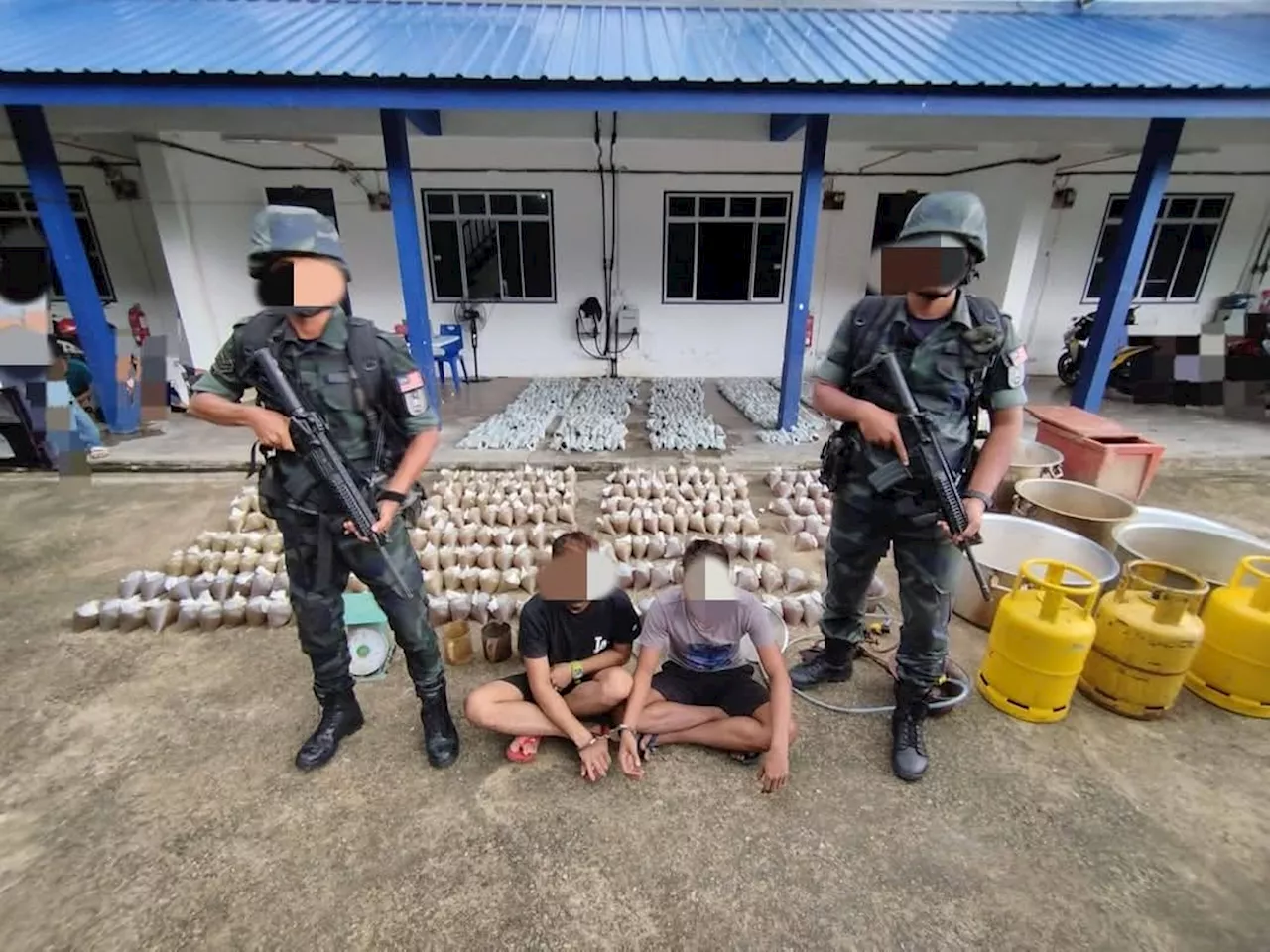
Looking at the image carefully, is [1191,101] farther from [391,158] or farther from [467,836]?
[467,836]

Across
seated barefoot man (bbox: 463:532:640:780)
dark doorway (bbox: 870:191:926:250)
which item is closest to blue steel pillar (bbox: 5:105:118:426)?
seated barefoot man (bbox: 463:532:640:780)

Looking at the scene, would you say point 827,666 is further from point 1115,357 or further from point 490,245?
point 1115,357

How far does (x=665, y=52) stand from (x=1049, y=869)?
649cm

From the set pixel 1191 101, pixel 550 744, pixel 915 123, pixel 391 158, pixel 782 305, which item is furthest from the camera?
pixel 782 305

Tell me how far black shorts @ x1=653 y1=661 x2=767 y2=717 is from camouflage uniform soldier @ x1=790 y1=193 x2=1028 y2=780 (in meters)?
0.63

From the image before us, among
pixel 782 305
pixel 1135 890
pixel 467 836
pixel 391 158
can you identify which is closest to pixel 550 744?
pixel 467 836

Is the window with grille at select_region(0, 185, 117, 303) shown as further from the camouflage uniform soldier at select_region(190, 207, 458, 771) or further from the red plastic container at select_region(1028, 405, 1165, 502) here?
the red plastic container at select_region(1028, 405, 1165, 502)

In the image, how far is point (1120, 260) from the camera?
574cm

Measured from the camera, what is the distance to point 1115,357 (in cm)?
788

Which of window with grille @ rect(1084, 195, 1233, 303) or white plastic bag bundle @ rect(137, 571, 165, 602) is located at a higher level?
window with grille @ rect(1084, 195, 1233, 303)

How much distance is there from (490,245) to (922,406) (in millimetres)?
7518

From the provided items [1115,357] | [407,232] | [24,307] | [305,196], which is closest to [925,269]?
[407,232]

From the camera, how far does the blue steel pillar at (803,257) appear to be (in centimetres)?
542

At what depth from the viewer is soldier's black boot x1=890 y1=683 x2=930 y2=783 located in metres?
2.48
